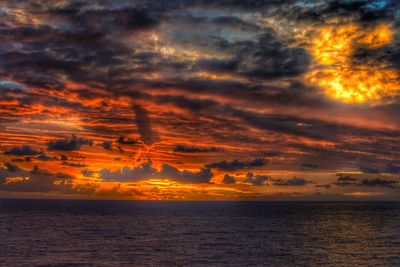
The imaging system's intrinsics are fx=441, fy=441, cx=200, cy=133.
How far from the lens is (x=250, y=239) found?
348 feet

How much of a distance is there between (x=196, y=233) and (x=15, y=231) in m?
48.4

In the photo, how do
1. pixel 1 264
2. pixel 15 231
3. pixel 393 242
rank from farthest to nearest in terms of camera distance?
pixel 15 231
pixel 393 242
pixel 1 264

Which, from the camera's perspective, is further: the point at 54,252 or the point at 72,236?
the point at 72,236

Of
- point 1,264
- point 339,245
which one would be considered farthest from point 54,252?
point 339,245

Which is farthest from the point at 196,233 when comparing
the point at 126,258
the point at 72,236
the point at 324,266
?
the point at 324,266

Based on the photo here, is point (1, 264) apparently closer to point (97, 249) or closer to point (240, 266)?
point (97, 249)

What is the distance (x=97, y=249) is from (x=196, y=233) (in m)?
37.3

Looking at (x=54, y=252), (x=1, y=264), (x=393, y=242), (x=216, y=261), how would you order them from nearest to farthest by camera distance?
(x=1, y=264), (x=216, y=261), (x=54, y=252), (x=393, y=242)

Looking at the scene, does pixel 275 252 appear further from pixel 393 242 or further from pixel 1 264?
pixel 1 264

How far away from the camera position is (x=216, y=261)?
7369cm

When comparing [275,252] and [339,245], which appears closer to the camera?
[275,252]

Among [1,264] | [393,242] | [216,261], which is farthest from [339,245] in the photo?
[1,264]

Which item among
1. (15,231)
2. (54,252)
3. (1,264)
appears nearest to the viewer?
(1,264)

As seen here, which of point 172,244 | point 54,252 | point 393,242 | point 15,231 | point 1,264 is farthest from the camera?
point 15,231
